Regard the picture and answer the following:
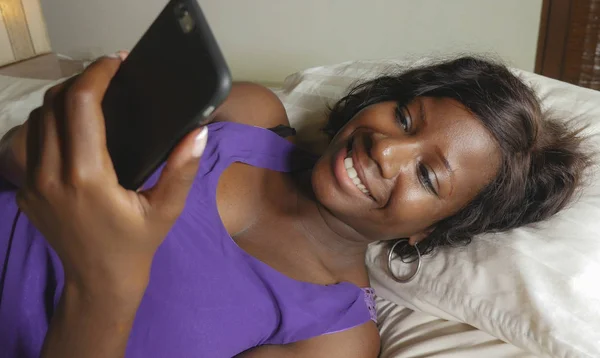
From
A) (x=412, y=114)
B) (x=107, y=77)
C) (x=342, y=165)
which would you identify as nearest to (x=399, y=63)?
(x=412, y=114)

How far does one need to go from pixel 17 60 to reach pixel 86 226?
2427 millimetres

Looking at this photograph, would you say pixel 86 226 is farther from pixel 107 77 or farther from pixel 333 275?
pixel 333 275

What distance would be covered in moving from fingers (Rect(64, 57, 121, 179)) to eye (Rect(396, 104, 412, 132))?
61 centimetres

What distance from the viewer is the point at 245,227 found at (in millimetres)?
973

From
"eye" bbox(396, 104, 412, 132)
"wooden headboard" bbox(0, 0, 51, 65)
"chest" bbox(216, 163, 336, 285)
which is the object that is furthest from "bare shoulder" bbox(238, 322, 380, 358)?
"wooden headboard" bbox(0, 0, 51, 65)

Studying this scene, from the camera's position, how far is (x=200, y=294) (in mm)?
797

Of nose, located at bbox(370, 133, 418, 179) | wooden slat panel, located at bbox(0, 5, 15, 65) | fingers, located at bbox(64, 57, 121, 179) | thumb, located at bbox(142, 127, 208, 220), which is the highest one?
fingers, located at bbox(64, 57, 121, 179)

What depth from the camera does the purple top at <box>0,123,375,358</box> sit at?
0.74 m

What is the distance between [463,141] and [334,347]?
408 millimetres

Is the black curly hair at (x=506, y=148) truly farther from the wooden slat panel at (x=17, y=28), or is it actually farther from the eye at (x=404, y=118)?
the wooden slat panel at (x=17, y=28)

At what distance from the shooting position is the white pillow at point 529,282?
2.69 ft

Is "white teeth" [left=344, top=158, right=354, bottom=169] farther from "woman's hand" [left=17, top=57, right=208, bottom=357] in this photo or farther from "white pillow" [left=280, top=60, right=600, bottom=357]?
"woman's hand" [left=17, top=57, right=208, bottom=357]

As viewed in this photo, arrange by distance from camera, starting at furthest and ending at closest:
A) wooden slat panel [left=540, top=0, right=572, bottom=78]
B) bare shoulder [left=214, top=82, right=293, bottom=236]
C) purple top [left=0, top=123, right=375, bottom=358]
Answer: wooden slat panel [left=540, top=0, right=572, bottom=78], bare shoulder [left=214, top=82, right=293, bottom=236], purple top [left=0, top=123, right=375, bottom=358]

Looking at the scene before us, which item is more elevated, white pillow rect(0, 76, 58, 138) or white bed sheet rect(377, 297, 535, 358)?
white pillow rect(0, 76, 58, 138)
